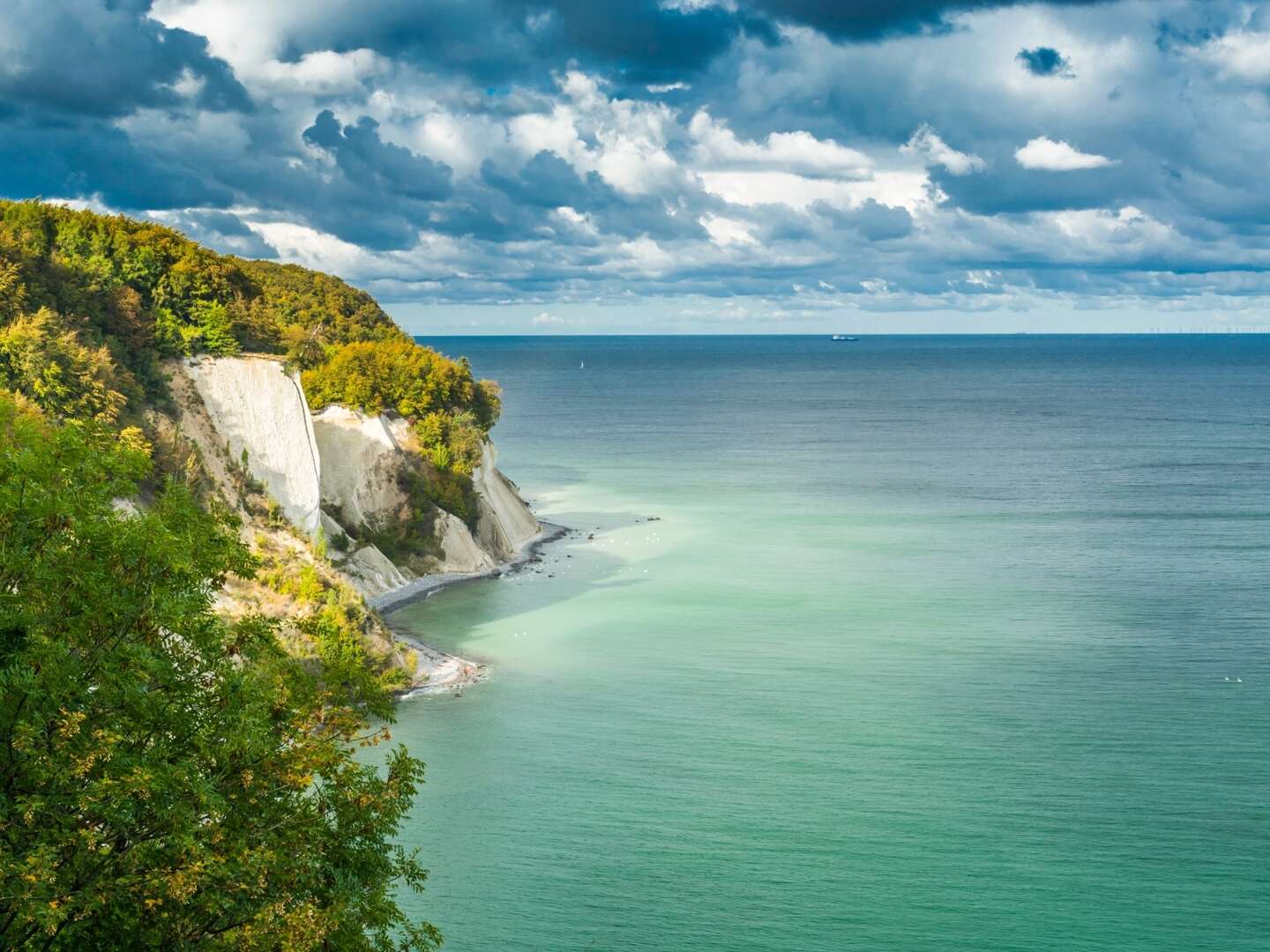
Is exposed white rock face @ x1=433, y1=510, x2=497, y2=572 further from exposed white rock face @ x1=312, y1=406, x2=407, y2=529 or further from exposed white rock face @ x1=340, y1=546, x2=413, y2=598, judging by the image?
exposed white rock face @ x1=340, y1=546, x2=413, y2=598

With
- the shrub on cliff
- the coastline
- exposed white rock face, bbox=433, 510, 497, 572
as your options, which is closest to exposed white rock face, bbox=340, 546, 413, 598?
the coastline

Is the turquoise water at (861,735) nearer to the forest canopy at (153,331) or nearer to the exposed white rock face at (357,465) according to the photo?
the exposed white rock face at (357,465)

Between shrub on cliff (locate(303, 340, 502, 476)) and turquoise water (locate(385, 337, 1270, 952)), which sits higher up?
shrub on cliff (locate(303, 340, 502, 476))

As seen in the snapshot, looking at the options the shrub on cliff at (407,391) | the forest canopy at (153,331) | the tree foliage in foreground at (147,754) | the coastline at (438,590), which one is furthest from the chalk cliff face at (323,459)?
the tree foliage in foreground at (147,754)

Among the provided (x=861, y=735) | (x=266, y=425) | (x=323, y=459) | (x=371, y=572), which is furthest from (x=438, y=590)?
(x=861, y=735)

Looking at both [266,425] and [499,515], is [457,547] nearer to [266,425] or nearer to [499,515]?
[499,515]

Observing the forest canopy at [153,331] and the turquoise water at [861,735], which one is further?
the forest canopy at [153,331]
